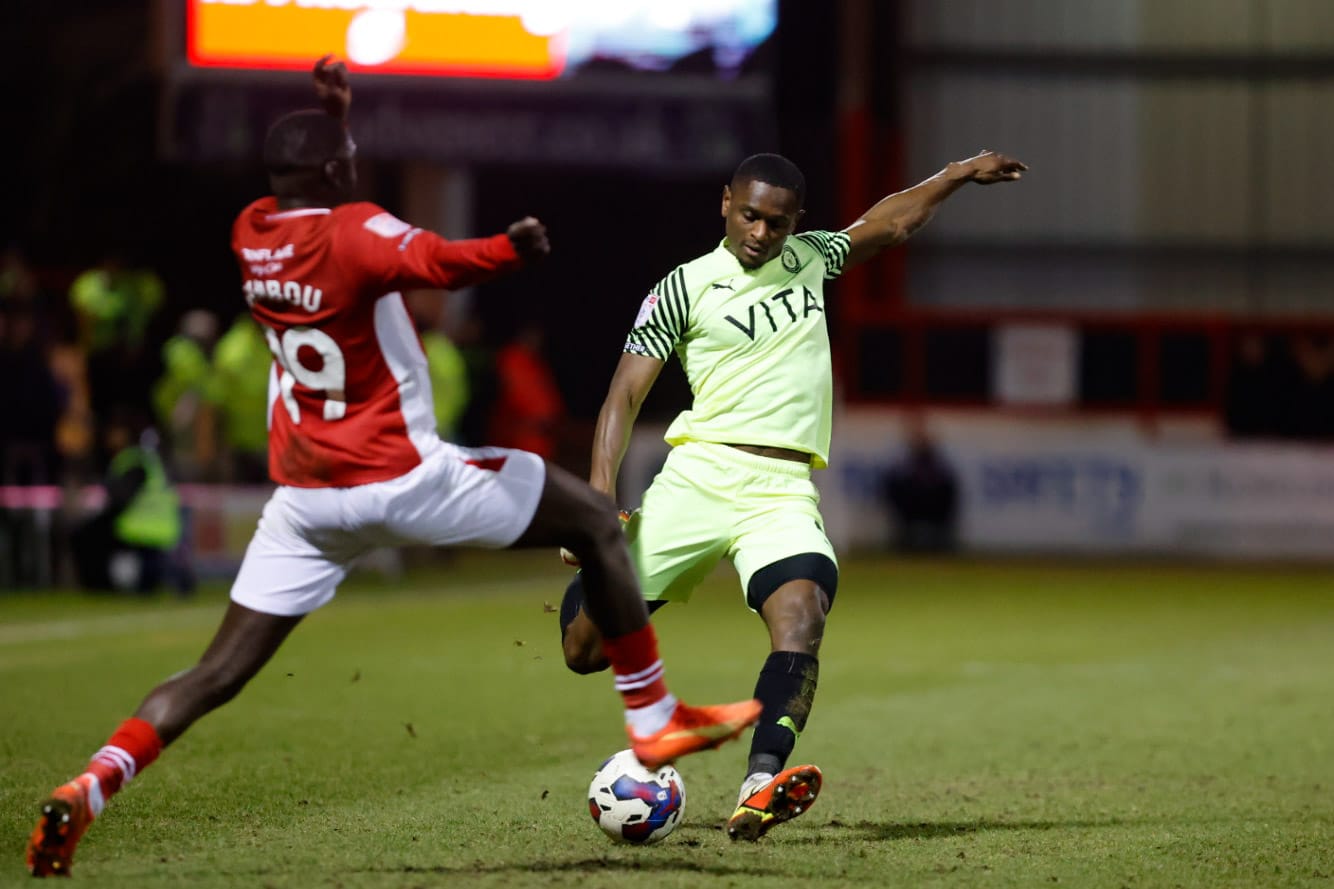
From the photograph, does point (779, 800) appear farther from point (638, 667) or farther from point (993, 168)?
point (993, 168)

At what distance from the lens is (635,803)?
6.12m

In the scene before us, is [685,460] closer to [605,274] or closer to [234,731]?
[234,731]

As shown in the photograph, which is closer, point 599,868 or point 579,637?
point 599,868

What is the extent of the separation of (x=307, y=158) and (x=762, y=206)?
1596 mm

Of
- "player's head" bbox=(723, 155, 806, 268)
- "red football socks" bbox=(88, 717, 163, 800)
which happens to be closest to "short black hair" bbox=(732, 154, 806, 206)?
"player's head" bbox=(723, 155, 806, 268)

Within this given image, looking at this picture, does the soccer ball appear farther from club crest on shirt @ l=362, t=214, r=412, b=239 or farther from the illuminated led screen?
the illuminated led screen

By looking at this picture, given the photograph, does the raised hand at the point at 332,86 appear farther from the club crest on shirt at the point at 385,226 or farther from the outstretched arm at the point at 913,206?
the outstretched arm at the point at 913,206

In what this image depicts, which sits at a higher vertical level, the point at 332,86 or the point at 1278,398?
the point at 332,86

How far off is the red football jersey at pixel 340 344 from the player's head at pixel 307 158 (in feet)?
0.27

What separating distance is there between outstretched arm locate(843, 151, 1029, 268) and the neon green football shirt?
37 centimetres

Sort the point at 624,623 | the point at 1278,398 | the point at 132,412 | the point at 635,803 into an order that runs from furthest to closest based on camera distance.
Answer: the point at 1278,398 → the point at 132,412 → the point at 635,803 → the point at 624,623

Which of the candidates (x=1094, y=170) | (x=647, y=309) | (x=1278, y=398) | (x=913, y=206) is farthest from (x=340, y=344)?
(x=1094, y=170)

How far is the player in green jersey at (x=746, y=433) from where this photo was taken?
253 inches

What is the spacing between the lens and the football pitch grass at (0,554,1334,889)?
5969 mm
